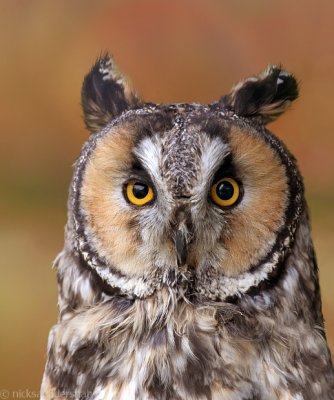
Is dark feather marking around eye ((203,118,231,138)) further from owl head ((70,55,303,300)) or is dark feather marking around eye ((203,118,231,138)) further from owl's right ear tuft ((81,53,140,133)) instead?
owl's right ear tuft ((81,53,140,133))

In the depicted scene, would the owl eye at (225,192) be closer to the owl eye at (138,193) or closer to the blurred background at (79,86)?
the owl eye at (138,193)

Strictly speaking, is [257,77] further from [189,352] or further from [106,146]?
[189,352]

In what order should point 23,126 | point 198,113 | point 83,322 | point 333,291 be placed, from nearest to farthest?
point 198,113
point 83,322
point 333,291
point 23,126

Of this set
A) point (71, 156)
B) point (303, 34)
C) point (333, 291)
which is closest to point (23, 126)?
point (71, 156)

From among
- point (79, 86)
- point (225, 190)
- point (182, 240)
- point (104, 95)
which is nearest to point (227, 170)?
point (225, 190)

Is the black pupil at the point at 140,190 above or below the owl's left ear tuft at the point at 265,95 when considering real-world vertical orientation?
below

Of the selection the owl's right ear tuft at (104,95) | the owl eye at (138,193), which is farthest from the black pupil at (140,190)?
the owl's right ear tuft at (104,95)
